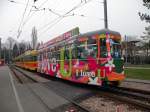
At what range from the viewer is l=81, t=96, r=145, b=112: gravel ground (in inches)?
443

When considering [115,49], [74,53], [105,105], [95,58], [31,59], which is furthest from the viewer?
[31,59]

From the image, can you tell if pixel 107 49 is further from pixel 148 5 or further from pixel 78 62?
pixel 148 5

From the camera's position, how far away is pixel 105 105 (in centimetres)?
1227

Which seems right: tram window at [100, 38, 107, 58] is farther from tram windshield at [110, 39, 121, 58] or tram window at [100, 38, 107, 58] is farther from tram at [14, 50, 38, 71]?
tram at [14, 50, 38, 71]

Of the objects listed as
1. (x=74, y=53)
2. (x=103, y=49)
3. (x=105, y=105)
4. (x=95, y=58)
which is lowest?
(x=105, y=105)

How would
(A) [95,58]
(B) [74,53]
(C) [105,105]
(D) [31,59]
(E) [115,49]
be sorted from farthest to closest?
(D) [31,59], (B) [74,53], (E) [115,49], (A) [95,58], (C) [105,105]

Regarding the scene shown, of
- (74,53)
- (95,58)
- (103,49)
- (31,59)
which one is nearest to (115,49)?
(103,49)

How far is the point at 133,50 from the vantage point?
75.4m

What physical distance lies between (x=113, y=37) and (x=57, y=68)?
7.93 meters

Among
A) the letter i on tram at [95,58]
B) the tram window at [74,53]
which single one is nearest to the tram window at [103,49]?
the letter i on tram at [95,58]

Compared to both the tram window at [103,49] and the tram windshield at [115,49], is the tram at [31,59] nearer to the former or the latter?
the tram windshield at [115,49]

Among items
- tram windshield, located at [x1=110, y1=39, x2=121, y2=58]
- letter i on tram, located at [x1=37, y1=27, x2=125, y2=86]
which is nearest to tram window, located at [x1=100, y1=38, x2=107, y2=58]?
letter i on tram, located at [x1=37, y1=27, x2=125, y2=86]

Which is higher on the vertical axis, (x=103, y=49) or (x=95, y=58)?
(x=103, y=49)

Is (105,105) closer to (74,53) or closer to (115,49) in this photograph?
(115,49)
